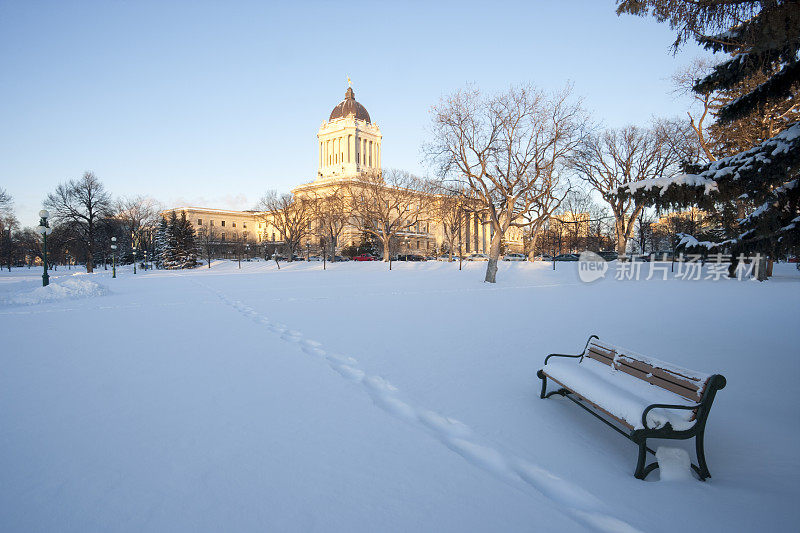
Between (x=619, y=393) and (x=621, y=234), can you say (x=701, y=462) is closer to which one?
(x=619, y=393)

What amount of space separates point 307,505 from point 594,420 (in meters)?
3.37

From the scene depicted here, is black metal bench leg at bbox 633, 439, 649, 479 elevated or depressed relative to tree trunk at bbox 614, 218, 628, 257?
depressed

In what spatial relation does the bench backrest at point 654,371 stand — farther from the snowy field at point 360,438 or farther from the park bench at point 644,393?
the snowy field at point 360,438

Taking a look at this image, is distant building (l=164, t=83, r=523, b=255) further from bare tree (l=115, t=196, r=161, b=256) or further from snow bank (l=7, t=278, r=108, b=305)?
snow bank (l=7, t=278, r=108, b=305)

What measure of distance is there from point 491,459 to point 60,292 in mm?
19959

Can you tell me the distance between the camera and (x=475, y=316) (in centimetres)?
1203

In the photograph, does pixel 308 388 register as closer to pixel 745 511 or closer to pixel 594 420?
pixel 594 420

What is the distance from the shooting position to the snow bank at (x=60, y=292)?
623 inches

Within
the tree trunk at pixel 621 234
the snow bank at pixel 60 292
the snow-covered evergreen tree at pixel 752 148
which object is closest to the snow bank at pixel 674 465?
the snow-covered evergreen tree at pixel 752 148

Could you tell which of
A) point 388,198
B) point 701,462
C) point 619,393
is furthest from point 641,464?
point 388,198

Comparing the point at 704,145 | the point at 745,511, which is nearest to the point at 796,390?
the point at 745,511

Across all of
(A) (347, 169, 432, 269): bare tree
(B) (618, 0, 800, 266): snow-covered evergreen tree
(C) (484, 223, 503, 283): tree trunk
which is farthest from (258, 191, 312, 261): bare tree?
(B) (618, 0, 800, 266): snow-covered evergreen tree

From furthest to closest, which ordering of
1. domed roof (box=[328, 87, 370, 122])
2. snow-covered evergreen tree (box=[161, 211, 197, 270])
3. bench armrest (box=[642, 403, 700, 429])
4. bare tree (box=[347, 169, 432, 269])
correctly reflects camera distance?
domed roof (box=[328, 87, 370, 122]), snow-covered evergreen tree (box=[161, 211, 197, 270]), bare tree (box=[347, 169, 432, 269]), bench armrest (box=[642, 403, 700, 429])

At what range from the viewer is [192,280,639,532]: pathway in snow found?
2932 millimetres
